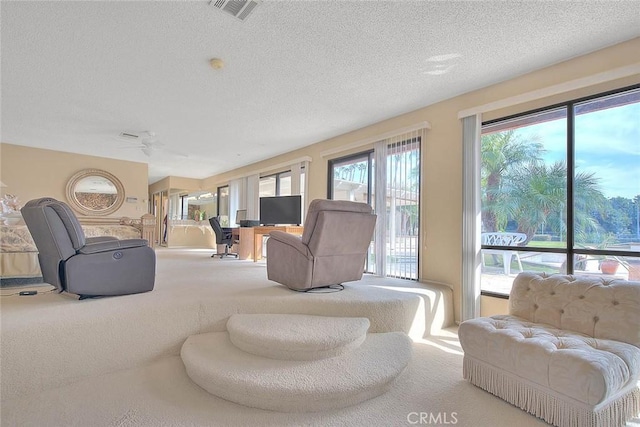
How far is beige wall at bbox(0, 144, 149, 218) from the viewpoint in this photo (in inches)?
241

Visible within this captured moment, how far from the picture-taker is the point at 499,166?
11.4 feet

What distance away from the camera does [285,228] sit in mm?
5551

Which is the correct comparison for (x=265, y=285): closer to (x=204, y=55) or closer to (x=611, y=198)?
(x=204, y=55)

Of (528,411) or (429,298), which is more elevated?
(429,298)

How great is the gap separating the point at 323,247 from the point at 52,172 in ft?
23.1

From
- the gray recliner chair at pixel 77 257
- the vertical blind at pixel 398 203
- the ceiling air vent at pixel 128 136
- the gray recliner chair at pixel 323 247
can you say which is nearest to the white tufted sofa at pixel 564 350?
the gray recliner chair at pixel 323 247

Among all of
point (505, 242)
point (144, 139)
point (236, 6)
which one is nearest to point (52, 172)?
point (144, 139)

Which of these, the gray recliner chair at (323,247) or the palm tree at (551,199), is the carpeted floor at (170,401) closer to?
the gray recliner chair at (323,247)

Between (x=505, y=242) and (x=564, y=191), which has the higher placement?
(x=564, y=191)

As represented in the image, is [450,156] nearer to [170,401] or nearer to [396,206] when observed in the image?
[396,206]

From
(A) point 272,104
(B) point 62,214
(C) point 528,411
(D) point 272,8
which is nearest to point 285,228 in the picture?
(A) point 272,104

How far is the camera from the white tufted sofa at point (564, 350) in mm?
1582

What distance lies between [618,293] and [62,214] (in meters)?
4.12

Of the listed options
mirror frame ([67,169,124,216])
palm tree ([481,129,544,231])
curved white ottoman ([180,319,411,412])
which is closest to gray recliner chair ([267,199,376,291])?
curved white ottoman ([180,319,411,412])
